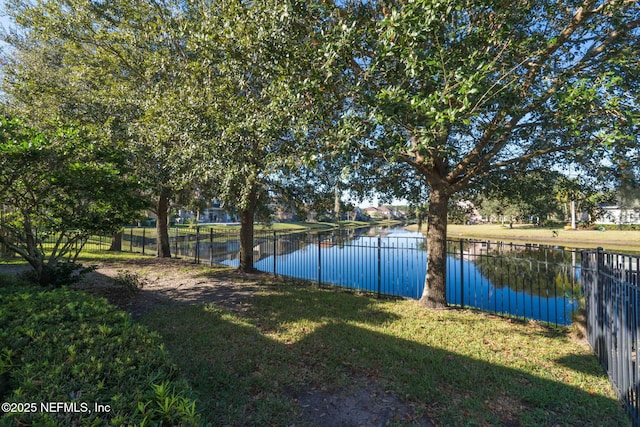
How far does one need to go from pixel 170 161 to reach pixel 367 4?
19.5ft

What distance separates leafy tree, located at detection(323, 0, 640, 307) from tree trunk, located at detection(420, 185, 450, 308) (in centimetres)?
105

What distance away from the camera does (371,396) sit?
356 centimetres

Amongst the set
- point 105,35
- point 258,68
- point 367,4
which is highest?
point 105,35

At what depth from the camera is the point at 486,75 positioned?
14.0 ft

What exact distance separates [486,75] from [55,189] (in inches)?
316

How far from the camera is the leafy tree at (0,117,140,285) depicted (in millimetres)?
5164

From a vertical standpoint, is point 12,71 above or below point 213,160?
above

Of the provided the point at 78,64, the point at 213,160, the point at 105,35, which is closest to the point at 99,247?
the point at 78,64

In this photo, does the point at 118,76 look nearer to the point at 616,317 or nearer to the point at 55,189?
the point at 55,189

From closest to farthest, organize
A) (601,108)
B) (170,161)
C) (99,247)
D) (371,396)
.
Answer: (371,396)
(601,108)
(170,161)
(99,247)

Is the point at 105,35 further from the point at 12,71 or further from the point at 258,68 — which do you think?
the point at 258,68

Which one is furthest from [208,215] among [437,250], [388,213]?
[437,250]

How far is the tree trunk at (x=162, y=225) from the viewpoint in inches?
578

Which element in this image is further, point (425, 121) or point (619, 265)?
point (425, 121)
